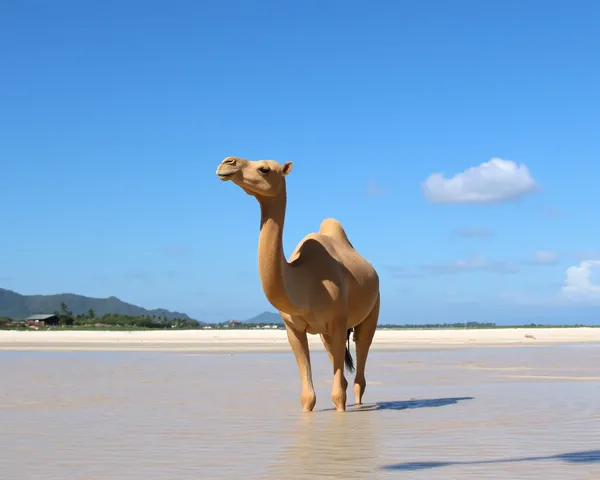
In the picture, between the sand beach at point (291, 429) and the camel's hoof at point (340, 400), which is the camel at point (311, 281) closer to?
Result: the camel's hoof at point (340, 400)

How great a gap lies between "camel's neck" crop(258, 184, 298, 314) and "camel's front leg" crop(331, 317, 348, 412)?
1.02m

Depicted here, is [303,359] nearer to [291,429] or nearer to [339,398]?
[339,398]

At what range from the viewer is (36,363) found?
25.0 meters

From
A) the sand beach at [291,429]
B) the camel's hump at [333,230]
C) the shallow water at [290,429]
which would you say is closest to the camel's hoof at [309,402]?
the sand beach at [291,429]

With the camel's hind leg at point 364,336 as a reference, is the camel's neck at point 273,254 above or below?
above

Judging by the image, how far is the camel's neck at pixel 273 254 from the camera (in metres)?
10.6

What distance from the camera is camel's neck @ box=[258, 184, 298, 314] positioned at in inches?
419

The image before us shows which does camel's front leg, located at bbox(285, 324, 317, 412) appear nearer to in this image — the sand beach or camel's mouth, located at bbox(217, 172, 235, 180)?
the sand beach

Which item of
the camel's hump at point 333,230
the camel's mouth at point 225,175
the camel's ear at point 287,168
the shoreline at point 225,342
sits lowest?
the shoreline at point 225,342

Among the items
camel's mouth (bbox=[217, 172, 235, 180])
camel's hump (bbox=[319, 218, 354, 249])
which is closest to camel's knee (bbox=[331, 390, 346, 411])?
camel's hump (bbox=[319, 218, 354, 249])

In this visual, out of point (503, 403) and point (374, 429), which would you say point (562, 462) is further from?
point (503, 403)

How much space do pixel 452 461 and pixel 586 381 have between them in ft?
33.9

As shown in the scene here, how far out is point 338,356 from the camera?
38.5 feet

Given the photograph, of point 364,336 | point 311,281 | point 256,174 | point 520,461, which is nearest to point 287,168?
point 256,174
